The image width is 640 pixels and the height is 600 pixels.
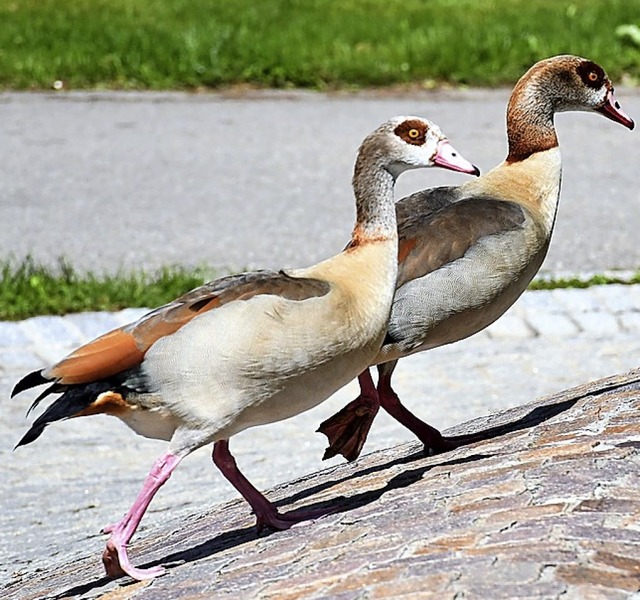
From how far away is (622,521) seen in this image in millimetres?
3584

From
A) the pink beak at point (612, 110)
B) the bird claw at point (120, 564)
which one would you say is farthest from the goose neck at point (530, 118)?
the bird claw at point (120, 564)

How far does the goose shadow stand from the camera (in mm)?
4219

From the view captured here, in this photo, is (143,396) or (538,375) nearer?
(143,396)

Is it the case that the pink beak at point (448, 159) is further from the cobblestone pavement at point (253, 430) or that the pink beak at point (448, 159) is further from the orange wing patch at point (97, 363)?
the cobblestone pavement at point (253, 430)

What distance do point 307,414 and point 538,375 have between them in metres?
1.19

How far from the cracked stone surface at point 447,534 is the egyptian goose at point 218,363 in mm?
364

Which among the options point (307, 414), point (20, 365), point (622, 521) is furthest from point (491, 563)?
point (20, 365)

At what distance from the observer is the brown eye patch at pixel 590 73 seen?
206 inches

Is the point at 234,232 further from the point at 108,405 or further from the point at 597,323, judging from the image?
the point at 108,405

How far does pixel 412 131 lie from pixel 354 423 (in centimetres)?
118

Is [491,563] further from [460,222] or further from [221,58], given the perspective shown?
[221,58]

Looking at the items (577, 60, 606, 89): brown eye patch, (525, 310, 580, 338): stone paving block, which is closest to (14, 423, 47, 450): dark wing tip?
(577, 60, 606, 89): brown eye patch

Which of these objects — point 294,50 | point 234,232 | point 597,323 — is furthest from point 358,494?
point 294,50

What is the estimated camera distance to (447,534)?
3.67 meters
